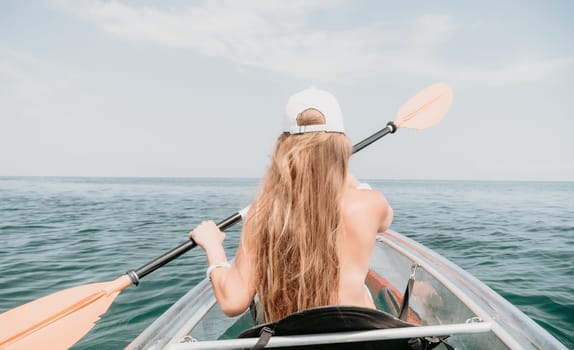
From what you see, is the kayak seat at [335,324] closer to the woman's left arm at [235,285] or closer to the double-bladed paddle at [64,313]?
the woman's left arm at [235,285]

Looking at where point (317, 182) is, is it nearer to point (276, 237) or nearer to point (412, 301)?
point (276, 237)

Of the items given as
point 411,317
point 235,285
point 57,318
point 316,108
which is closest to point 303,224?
point 235,285

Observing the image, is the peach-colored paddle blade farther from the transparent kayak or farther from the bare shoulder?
the bare shoulder

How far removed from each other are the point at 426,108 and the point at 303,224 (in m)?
3.11

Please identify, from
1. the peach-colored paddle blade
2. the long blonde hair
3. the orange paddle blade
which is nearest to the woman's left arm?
the long blonde hair

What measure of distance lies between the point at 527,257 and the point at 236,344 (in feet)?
20.4

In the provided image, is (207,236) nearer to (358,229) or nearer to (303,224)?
(303,224)

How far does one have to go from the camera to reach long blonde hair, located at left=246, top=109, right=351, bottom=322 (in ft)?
4.50

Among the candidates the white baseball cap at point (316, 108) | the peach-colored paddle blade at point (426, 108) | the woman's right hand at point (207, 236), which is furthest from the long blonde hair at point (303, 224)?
the peach-colored paddle blade at point (426, 108)

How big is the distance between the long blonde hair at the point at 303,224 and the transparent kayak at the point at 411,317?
222mm

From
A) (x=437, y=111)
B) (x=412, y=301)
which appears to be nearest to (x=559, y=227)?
(x=437, y=111)

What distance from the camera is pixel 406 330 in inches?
47.8

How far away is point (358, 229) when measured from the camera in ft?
4.53

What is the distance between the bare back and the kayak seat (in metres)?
0.24
